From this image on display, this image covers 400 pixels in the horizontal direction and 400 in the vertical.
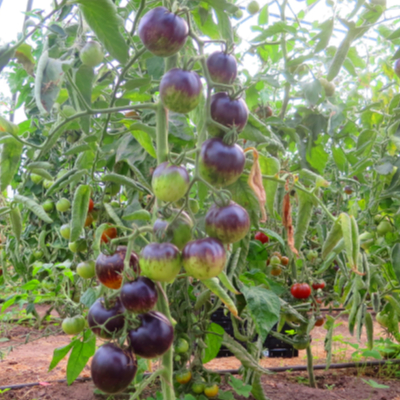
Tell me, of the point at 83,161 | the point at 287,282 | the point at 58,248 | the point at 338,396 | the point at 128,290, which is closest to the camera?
the point at 128,290

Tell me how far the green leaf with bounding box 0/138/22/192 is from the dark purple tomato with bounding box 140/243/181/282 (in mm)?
370

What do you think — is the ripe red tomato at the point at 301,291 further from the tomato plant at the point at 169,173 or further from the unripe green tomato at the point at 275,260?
the tomato plant at the point at 169,173

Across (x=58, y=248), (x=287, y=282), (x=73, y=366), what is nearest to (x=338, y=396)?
(x=287, y=282)

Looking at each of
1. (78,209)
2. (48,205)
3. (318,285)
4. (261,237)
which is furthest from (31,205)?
(318,285)

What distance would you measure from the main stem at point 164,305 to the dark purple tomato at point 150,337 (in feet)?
0.21

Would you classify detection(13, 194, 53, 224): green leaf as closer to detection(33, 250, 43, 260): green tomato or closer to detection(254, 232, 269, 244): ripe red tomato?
detection(254, 232, 269, 244): ripe red tomato

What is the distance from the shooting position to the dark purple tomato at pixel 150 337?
1.88 ft

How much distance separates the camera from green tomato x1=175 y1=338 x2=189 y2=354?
128 cm

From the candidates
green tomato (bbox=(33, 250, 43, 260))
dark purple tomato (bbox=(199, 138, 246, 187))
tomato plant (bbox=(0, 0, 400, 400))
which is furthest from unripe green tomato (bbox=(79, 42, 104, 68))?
green tomato (bbox=(33, 250, 43, 260))

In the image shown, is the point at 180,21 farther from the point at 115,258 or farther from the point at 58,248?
the point at 58,248

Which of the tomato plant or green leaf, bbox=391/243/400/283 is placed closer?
the tomato plant

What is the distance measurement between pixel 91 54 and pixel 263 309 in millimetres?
681

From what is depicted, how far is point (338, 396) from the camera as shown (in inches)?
71.3

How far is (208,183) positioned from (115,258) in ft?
0.66
